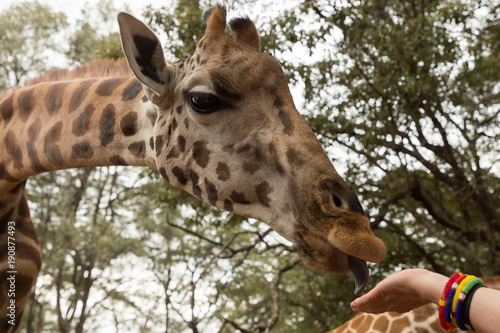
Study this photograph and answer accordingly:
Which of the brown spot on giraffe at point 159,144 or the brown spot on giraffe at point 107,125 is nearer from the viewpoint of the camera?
the brown spot on giraffe at point 159,144

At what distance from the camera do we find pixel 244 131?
192cm

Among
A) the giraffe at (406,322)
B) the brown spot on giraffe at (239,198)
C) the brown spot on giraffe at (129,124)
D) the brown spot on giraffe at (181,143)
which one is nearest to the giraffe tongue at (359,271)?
the brown spot on giraffe at (239,198)

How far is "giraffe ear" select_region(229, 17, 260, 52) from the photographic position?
7.62 feet

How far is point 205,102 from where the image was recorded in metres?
1.98

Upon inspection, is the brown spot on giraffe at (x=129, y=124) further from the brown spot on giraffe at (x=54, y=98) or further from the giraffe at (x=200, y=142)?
the brown spot on giraffe at (x=54, y=98)

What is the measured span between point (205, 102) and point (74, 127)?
95 cm

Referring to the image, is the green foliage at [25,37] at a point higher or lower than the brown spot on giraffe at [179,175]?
higher

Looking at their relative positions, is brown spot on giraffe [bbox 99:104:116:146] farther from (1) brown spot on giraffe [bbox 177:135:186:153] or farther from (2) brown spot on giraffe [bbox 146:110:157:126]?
(1) brown spot on giraffe [bbox 177:135:186:153]

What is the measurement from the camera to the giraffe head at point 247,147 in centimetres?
163

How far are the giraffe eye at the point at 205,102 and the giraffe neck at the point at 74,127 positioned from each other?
0.34 meters

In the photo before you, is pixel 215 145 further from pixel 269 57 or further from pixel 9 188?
pixel 9 188

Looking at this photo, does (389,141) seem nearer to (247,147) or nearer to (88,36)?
(247,147)

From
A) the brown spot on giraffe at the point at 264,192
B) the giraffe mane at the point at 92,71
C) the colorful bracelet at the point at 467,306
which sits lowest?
the colorful bracelet at the point at 467,306

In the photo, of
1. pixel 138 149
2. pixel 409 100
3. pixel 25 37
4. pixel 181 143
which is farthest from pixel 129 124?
pixel 25 37
